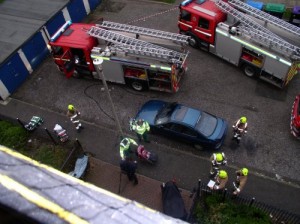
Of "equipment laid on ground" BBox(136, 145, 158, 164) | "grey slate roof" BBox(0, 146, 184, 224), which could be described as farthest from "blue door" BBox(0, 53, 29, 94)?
"grey slate roof" BBox(0, 146, 184, 224)

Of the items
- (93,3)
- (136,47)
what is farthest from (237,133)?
(93,3)

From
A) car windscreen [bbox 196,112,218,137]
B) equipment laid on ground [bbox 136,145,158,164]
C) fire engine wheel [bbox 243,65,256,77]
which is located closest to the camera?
equipment laid on ground [bbox 136,145,158,164]

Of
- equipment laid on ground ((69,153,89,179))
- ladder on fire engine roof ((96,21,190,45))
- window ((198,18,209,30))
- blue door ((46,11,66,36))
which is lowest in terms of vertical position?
equipment laid on ground ((69,153,89,179))

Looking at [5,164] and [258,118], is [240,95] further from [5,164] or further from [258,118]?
[5,164]

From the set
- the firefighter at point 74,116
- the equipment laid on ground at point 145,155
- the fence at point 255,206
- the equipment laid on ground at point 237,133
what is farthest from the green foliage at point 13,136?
the equipment laid on ground at point 237,133

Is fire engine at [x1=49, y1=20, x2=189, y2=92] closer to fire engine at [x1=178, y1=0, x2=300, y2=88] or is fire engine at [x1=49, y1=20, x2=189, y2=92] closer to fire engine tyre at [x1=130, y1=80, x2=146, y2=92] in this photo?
fire engine tyre at [x1=130, y1=80, x2=146, y2=92]

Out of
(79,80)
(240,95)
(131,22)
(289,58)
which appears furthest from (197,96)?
(131,22)

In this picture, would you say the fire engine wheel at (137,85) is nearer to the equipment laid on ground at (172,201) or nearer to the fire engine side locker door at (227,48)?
the fire engine side locker door at (227,48)

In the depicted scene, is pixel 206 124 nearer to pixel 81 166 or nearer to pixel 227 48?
pixel 227 48
